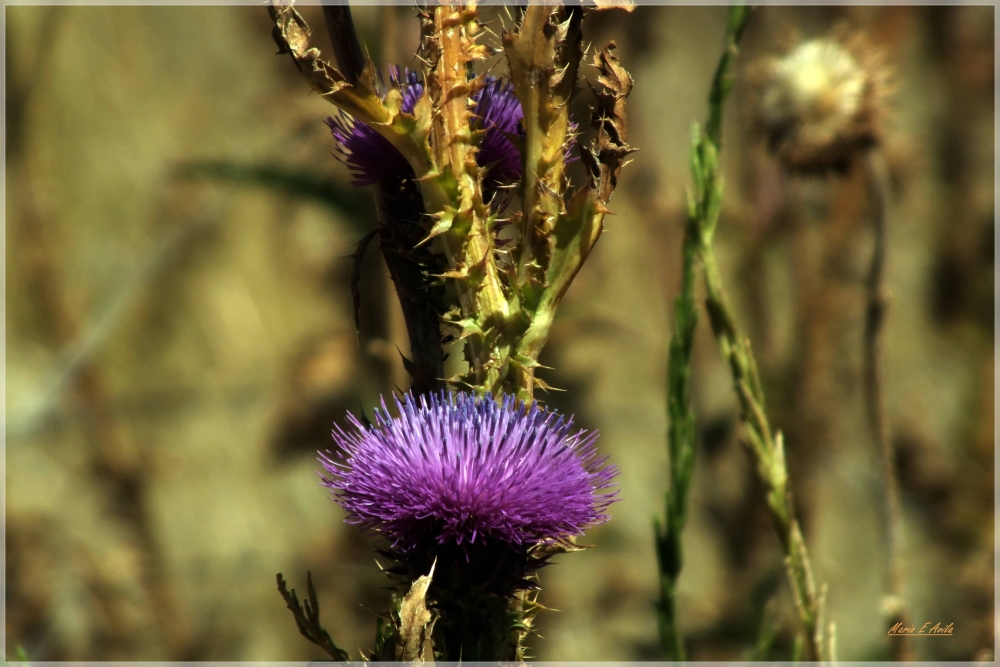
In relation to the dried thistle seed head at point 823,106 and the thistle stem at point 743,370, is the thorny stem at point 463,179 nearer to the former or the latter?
the thistle stem at point 743,370

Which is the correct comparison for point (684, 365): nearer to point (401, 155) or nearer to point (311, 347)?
point (401, 155)

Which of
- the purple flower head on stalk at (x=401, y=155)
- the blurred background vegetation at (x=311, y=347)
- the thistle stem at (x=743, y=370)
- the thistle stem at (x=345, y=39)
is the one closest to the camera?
the thistle stem at (x=345, y=39)

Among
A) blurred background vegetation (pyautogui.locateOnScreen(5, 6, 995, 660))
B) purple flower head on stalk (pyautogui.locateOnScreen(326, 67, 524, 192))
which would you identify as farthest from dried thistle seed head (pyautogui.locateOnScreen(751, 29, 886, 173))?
purple flower head on stalk (pyautogui.locateOnScreen(326, 67, 524, 192))

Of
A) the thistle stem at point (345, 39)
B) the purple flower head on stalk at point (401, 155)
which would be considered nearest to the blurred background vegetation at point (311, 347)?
the purple flower head on stalk at point (401, 155)

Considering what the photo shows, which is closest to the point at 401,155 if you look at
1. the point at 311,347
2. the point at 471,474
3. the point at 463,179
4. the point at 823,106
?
the point at 463,179

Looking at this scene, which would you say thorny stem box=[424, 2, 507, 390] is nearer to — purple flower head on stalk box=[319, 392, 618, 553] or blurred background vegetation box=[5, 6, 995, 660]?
purple flower head on stalk box=[319, 392, 618, 553]

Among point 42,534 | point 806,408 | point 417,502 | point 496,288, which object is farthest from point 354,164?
point 42,534
